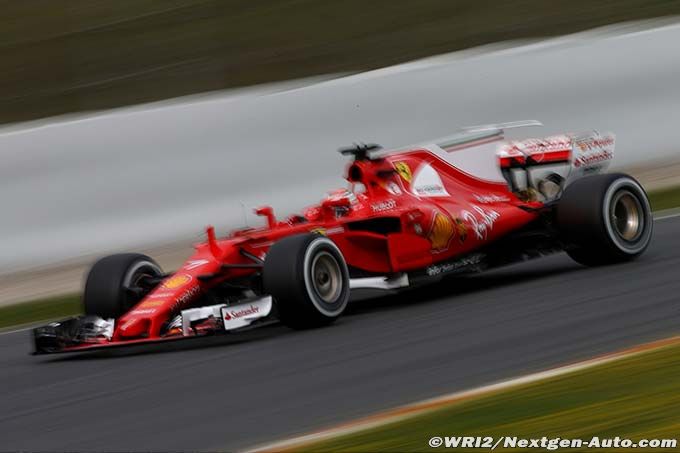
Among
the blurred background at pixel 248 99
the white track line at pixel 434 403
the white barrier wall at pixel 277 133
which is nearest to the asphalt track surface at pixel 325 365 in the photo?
the white track line at pixel 434 403

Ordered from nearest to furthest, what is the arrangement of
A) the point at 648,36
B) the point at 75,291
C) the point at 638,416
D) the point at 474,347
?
1. the point at 638,416
2. the point at 474,347
3. the point at 75,291
4. the point at 648,36

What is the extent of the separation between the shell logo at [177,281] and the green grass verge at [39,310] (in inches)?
97.4

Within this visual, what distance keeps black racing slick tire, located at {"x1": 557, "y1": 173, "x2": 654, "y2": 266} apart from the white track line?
2456 millimetres

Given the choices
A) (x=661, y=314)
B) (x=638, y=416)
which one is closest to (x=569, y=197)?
(x=661, y=314)

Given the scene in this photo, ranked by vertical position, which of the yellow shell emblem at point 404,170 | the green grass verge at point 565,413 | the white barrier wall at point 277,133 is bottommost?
the green grass verge at point 565,413

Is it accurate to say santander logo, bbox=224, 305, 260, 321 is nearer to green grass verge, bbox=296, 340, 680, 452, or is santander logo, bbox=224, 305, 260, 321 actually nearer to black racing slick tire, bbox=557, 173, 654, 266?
green grass verge, bbox=296, 340, 680, 452

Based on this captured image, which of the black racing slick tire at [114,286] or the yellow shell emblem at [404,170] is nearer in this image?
the black racing slick tire at [114,286]

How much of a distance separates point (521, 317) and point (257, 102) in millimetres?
5703

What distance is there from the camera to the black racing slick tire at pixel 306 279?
Answer: 24.5ft

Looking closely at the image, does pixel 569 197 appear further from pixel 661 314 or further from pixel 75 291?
pixel 75 291

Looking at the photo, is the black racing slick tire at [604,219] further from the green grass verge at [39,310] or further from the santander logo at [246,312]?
the green grass verge at [39,310]

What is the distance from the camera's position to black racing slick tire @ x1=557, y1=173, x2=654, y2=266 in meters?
8.63

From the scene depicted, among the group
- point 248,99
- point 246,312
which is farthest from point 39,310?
point 246,312

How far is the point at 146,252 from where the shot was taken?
12125 mm
